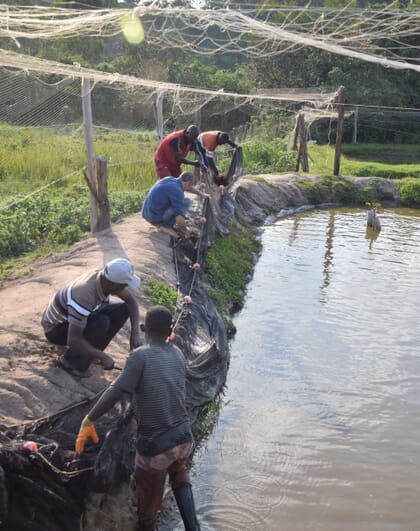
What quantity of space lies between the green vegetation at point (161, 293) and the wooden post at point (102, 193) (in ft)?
6.66

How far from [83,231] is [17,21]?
3.58 metres

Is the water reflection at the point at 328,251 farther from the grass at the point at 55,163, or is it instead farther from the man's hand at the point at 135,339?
the man's hand at the point at 135,339

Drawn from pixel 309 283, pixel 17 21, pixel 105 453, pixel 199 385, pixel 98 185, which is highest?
pixel 17 21

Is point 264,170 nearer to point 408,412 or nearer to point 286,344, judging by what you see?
point 286,344

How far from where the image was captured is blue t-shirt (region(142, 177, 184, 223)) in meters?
7.71

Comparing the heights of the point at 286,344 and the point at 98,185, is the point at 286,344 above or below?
below

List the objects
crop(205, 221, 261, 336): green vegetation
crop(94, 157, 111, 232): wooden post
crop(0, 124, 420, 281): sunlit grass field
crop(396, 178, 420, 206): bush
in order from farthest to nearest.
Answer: crop(396, 178, 420, 206): bush, crop(0, 124, 420, 281): sunlit grass field, crop(94, 157, 111, 232): wooden post, crop(205, 221, 261, 336): green vegetation

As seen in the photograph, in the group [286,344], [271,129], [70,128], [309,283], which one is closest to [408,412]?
[286,344]

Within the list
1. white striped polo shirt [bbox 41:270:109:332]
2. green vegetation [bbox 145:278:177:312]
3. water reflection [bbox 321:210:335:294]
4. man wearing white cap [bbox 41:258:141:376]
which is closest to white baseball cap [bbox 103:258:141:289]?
man wearing white cap [bbox 41:258:141:376]

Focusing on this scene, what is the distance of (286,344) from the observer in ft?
23.6

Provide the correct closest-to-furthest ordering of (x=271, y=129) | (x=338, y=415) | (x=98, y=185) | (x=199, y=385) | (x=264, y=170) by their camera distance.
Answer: (x=199, y=385) < (x=338, y=415) < (x=98, y=185) < (x=264, y=170) < (x=271, y=129)

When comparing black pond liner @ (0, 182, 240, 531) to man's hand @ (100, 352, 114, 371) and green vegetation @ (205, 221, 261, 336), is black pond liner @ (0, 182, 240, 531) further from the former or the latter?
green vegetation @ (205, 221, 261, 336)

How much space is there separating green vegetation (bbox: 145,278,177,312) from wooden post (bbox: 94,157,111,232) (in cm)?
203

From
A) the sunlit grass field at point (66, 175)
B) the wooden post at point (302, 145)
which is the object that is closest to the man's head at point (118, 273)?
the sunlit grass field at point (66, 175)
